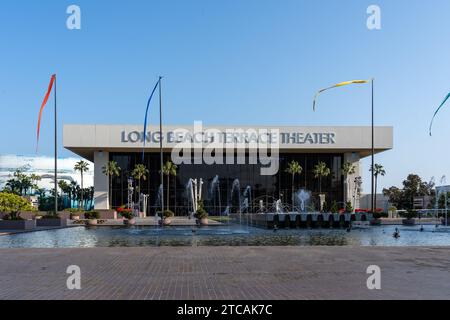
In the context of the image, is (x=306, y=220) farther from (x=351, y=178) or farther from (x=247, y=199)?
(x=351, y=178)

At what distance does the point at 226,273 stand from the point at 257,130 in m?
58.8

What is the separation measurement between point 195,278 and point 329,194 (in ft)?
219

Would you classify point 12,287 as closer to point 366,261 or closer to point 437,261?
point 366,261

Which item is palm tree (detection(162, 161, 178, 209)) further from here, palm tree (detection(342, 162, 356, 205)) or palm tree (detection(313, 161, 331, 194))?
palm tree (detection(342, 162, 356, 205))

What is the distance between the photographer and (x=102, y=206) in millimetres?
70562

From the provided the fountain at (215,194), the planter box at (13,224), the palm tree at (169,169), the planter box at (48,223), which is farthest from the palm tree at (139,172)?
the planter box at (13,224)

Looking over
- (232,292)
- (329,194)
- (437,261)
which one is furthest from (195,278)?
(329,194)

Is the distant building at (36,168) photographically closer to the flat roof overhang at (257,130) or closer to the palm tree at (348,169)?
the flat roof overhang at (257,130)

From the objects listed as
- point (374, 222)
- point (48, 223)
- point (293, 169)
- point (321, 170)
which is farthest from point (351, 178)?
point (48, 223)

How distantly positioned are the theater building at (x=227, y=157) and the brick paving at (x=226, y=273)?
51703 millimetres

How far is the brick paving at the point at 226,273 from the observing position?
9.26 m

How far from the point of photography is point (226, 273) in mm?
11852

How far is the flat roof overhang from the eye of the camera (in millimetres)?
67750
